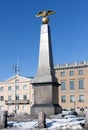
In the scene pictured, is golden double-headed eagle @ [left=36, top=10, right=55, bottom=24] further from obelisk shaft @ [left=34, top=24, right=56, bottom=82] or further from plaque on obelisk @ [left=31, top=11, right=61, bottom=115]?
obelisk shaft @ [left=34, top=24, right=56, bottom=82]

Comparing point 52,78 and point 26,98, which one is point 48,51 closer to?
point 52,78

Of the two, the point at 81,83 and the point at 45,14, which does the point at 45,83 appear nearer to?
the point at 45,14

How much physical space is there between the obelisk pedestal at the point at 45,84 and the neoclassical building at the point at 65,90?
52.1m

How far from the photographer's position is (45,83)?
30641 millimetres

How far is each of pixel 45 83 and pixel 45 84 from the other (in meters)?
0.09

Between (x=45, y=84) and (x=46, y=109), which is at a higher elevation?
(x=45, y=84)

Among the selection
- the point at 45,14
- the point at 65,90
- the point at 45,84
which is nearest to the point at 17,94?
the point at 65,90

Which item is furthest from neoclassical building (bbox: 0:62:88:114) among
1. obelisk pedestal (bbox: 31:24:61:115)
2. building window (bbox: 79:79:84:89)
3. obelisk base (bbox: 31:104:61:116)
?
obelisk base (bbox: 31:104:61:116)

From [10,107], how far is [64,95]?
14.6m

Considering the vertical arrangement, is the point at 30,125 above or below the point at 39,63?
below

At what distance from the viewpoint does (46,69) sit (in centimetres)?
3158

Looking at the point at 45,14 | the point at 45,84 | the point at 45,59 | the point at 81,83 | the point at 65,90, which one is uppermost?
the point at 45,14

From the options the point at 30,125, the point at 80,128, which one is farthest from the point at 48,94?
the point at 80,128

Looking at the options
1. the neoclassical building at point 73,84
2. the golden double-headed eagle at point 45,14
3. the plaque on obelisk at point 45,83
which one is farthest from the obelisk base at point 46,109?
the neoclassical building at point 73,84
